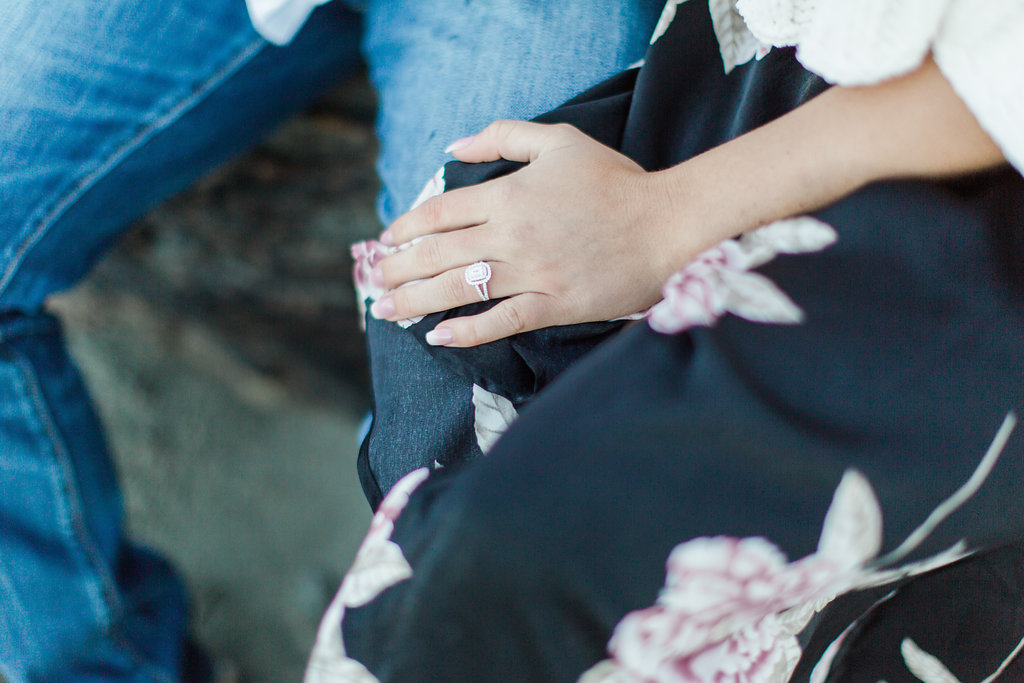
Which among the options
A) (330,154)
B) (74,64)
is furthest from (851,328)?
(330,154)

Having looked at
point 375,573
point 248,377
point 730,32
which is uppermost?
point 730,32

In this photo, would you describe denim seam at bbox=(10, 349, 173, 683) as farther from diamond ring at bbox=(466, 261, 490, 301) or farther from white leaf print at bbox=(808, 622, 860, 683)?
white leaf print at bbox=(808, 622, 860, 683)

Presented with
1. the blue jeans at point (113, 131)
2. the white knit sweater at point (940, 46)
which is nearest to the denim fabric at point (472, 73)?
the blue jeans at point (113, 131)

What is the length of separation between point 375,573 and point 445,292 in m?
0.22

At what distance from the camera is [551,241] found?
483mm

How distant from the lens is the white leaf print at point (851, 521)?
0.33 metres

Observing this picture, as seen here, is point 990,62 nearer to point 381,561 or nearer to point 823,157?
point 823,157

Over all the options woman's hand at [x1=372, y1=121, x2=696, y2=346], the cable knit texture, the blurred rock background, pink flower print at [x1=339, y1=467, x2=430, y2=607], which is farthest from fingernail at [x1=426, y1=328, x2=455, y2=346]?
the blurred rock background

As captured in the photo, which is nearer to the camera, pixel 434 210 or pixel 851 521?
pixel 851 521

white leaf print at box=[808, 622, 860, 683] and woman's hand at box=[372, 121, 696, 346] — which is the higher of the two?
woman's hand at box=[372, 121, 696, 346]

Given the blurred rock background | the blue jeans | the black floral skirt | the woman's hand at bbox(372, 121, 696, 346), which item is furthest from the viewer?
the blurred rock background

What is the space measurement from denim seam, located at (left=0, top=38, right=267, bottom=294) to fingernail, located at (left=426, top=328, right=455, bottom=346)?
388 mm

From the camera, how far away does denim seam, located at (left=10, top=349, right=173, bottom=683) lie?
675 mm

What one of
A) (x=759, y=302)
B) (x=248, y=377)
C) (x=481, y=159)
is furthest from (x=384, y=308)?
(x=248, y=377)
